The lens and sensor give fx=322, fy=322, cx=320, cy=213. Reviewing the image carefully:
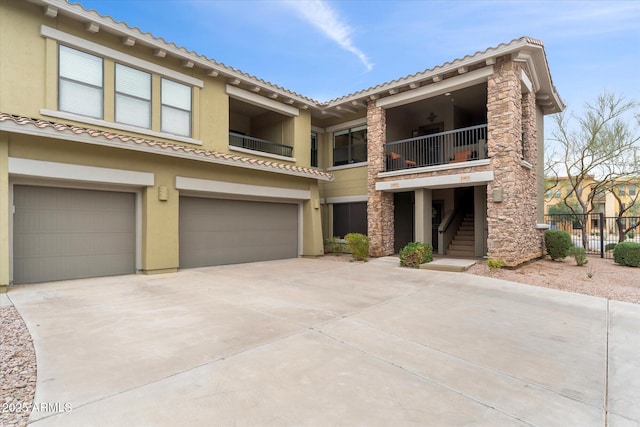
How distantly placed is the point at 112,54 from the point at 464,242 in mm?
14389

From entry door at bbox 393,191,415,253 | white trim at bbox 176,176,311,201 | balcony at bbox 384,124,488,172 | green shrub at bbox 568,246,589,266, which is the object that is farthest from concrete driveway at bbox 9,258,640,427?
entry door at bbox 393,191,415,253

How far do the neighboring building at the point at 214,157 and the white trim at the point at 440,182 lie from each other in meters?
0.05

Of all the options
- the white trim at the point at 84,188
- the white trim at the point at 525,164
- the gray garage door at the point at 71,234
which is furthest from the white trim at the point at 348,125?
the gray garage door at the point at 71,234

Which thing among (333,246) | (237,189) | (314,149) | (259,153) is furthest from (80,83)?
(333,246)

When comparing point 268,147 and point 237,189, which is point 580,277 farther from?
point 268,147

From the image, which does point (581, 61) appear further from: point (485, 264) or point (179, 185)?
point (179, 185)

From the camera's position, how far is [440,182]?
11.7 m

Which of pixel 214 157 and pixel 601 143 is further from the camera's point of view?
pixel 601 143

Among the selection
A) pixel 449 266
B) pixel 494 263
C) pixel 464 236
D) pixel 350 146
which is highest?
pixel 350 146

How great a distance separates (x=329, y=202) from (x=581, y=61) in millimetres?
13508

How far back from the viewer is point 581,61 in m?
15.1

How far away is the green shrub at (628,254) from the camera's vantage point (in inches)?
442

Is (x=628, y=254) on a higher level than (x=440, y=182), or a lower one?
lower

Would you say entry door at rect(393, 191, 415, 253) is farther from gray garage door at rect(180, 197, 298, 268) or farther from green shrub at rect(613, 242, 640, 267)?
green shrub at rect(613, 242, 640, 267)
